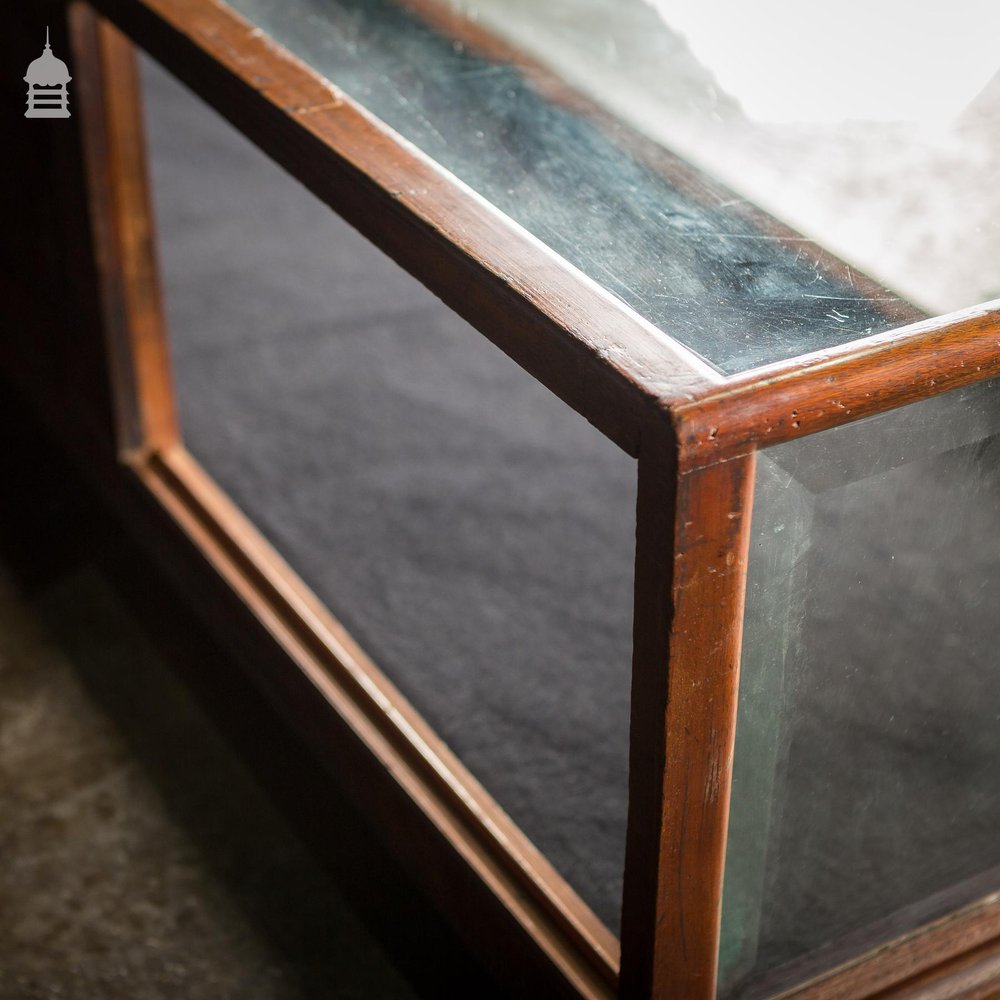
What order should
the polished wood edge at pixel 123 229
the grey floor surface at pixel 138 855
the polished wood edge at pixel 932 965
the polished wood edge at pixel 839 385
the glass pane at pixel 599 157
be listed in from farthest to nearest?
the polished wood edge at pixel 123 229 < the grey floor surface at pixel 138 855 < the polished wood edge at pixel 932 965 < the glass pane at pixel 599 157 < the polished wood edge at pixel 839 385

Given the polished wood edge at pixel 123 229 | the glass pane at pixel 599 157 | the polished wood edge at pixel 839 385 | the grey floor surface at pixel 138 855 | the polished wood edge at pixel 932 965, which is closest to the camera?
the polished wood edge at pixel 839 385

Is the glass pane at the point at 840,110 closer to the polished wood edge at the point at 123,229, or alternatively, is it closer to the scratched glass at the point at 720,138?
the scratched glass at the point at 720,138

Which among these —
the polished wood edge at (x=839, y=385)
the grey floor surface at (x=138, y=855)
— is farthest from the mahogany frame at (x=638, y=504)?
the grey floor surface at (x=138, y=855)

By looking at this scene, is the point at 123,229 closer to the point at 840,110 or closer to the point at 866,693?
the point at 840,110

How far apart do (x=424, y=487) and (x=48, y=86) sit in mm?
836

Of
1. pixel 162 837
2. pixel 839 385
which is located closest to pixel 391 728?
pixel 162 837

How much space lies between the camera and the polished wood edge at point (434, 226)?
101 centimetres

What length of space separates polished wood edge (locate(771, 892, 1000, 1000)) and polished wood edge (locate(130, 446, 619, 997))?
0.22m

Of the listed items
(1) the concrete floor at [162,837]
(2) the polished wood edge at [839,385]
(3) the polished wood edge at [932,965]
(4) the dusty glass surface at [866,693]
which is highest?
(2) the polished wood edge at [839,385]

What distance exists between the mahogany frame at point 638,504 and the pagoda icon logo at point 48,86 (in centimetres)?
4

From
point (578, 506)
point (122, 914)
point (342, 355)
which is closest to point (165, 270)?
point (342, 355)

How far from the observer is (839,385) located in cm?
99

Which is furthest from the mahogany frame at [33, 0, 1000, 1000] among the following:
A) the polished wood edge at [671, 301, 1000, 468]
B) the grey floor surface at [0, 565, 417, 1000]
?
the grey floor surface at [0, 565, 417, 1000]

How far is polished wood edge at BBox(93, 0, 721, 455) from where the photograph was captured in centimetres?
101
